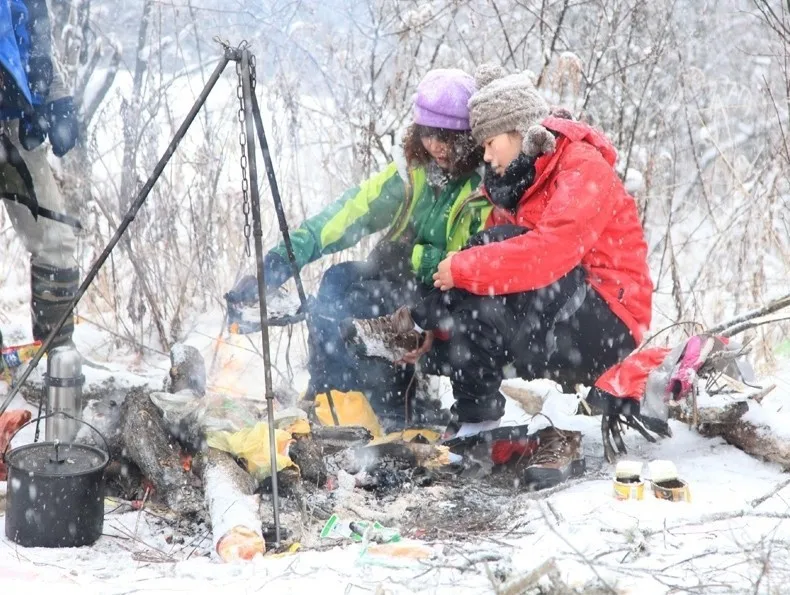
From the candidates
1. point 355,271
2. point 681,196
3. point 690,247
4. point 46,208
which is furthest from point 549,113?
point 681,196

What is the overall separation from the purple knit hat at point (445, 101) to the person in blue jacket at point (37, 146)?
→ 1567mm

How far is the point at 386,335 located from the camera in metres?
3.75

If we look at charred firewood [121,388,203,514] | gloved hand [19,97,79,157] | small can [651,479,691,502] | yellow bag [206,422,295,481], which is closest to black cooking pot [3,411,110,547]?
charred firewood [121,388,203,514]

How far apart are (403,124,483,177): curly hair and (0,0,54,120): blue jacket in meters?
1.57

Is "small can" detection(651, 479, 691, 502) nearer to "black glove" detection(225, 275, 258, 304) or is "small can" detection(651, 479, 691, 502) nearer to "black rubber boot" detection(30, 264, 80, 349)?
"black glove" detection(225, 275, 258, 304)

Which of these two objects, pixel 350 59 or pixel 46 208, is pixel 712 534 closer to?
pixel 46 208

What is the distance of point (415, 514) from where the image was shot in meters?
3.18

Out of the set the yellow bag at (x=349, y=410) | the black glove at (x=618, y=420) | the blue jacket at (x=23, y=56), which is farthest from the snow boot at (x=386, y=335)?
the blue jacket at (x=23, y=56)

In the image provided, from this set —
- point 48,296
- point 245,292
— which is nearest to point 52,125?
point 48,296

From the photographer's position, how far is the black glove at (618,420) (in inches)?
137

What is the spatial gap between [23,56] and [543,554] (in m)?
2.92

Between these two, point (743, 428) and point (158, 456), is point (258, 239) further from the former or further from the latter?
point (743, 428)

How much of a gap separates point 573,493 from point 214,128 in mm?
3585

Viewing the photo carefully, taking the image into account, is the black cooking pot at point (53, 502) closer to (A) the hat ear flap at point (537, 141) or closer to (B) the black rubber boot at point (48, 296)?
(B) the black rubber boot at point (48, 296)
